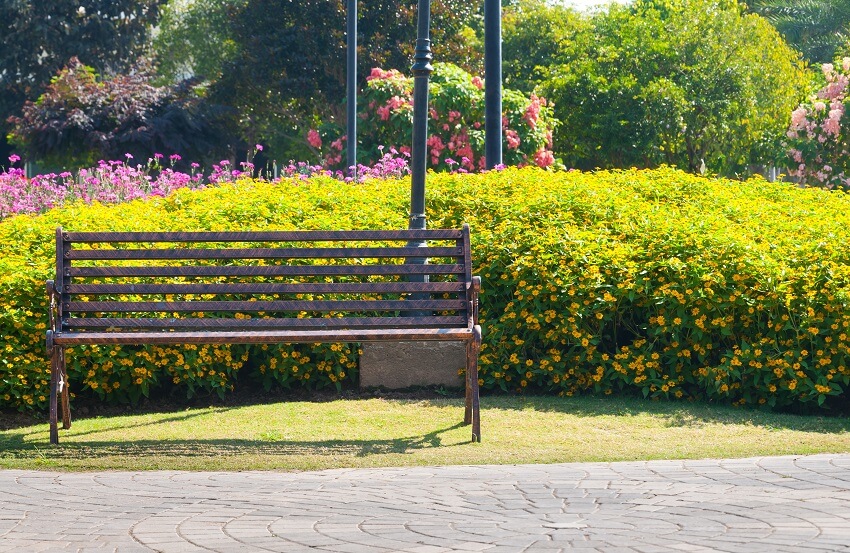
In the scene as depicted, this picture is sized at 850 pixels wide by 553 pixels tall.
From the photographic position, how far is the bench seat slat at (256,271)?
7.14 meters

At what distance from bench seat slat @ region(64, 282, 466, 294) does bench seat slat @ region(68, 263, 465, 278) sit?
0.07 meters

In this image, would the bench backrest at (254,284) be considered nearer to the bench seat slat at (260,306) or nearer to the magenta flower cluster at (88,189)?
the bench seat slat at (260,306)

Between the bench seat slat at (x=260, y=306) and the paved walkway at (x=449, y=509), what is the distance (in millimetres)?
1337

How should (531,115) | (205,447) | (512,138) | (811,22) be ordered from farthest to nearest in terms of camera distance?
(811,22)
(531,115)
(512,138)
(205,447)

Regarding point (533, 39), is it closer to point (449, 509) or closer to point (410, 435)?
point (410, 435)

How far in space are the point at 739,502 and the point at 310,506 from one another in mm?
1782

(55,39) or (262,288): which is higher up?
(55,39)

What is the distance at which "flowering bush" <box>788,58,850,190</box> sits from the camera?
1902 centimetres

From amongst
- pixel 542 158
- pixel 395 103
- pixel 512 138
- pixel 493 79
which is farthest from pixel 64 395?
pixel 395 103

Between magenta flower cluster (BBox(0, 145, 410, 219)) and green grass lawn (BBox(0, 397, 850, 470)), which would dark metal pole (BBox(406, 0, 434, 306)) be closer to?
green grass lawn (BBox(0, 397, 850, 470))

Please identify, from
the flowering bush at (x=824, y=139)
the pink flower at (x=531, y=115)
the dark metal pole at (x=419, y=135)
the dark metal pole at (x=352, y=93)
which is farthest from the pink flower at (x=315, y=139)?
the dark metal pole at (x=419, y=135)

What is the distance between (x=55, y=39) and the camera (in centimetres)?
4116

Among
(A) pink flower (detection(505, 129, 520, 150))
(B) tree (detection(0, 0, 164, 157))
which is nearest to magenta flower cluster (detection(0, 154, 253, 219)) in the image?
(A) pink flower (detection(505, 129, 520, 150))

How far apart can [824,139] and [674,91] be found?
200 inches
